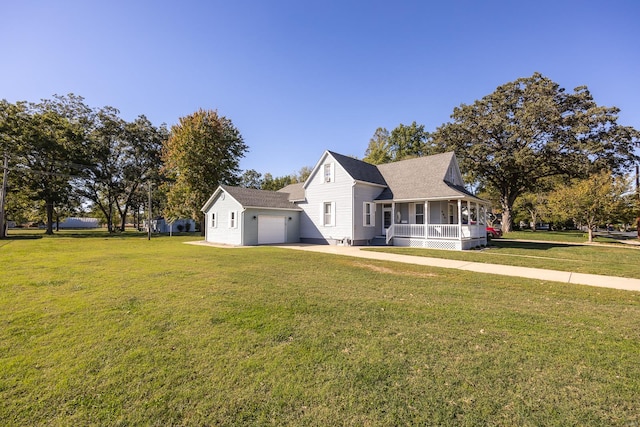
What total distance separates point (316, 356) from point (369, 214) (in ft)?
57.7

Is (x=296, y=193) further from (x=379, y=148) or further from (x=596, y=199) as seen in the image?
(x=379, y=148)

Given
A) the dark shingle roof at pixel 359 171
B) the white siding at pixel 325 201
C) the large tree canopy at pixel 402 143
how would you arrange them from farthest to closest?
the large tree canopy at pixel 402 143, the dark shingle roof at pixel 359 171, the white siding at pixel 325 201

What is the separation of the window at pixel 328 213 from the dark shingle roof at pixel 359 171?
268 cm

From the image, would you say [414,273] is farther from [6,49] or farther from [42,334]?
[6,49]

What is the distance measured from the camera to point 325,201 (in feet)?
70.4

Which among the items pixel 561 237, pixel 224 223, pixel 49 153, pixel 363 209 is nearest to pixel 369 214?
pixel 363 209

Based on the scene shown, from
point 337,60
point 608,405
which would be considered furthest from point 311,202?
point 608,405

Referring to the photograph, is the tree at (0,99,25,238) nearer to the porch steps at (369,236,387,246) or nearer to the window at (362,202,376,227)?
the window at (362,202,376,227)

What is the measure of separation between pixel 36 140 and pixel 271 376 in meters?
41.5

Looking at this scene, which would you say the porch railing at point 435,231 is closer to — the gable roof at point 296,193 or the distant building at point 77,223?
the gable roof at point 296,193

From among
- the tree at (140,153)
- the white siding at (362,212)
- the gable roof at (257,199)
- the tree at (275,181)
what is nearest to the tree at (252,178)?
the tree at (275,181)

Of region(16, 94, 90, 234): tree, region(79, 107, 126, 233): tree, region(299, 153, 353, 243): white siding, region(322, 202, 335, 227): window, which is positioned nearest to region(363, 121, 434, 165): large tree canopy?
region(299, 153, 353, 243): white siding

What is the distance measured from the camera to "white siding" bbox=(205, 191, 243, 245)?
21.1 meters

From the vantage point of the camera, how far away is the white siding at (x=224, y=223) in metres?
21.1
